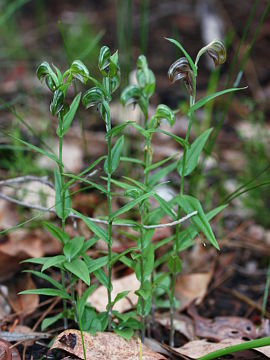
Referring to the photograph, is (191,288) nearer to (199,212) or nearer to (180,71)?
(199,212)

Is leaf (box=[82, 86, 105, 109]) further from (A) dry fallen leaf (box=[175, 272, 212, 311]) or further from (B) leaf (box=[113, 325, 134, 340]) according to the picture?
(A) dry fallen leaf (box=[175, 272, 212, 311])

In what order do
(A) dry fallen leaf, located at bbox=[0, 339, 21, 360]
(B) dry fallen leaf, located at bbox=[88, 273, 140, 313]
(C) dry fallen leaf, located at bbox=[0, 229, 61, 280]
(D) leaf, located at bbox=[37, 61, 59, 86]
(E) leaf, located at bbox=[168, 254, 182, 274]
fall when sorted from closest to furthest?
(D) leaf, located at bbox=[37, 61, 59, 86] < (A) dry fallen leaf, located at bbox=[0, 339, 21, 360] < (E) leaf, located at bbox=[168, 254, 182, 274] < (B) dry fallen leaf, located at bbox=[88, 273, 140, 313] < (C) dry fallen leaf, located at bbox=[0, 229, 61, 280]

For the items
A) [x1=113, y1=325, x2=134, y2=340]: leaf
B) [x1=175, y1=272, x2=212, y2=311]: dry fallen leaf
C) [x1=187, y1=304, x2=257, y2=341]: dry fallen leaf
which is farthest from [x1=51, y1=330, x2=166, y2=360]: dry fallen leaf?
[x1=175, y1=272, x2=212, y2=311]: dry fallen leaf

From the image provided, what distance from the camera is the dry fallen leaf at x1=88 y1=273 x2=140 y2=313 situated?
1885 millimetres

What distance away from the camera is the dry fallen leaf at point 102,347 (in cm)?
152

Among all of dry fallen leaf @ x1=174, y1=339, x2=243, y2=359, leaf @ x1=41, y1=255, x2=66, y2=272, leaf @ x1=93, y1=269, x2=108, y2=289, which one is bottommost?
dry fallen leaf @ x1=174, y1=339, x2=243, y2=359

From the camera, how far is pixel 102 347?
155 cm

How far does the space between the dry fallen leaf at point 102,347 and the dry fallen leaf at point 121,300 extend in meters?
0.27

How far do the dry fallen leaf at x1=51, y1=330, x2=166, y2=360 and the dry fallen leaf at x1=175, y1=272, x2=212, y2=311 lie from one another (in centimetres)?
50

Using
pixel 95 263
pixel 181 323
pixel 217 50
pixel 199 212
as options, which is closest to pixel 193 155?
pixel 199 212

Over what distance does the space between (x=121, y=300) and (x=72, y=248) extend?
0.47 meters

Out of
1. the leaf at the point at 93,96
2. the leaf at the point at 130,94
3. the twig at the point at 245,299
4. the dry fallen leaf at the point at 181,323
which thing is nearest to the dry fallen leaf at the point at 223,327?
the dry fallen leaf at the point at 181,323

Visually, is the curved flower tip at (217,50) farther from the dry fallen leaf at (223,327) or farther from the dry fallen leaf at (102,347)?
the dry fallen leaf at (223,327)

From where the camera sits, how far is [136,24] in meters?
4.45
